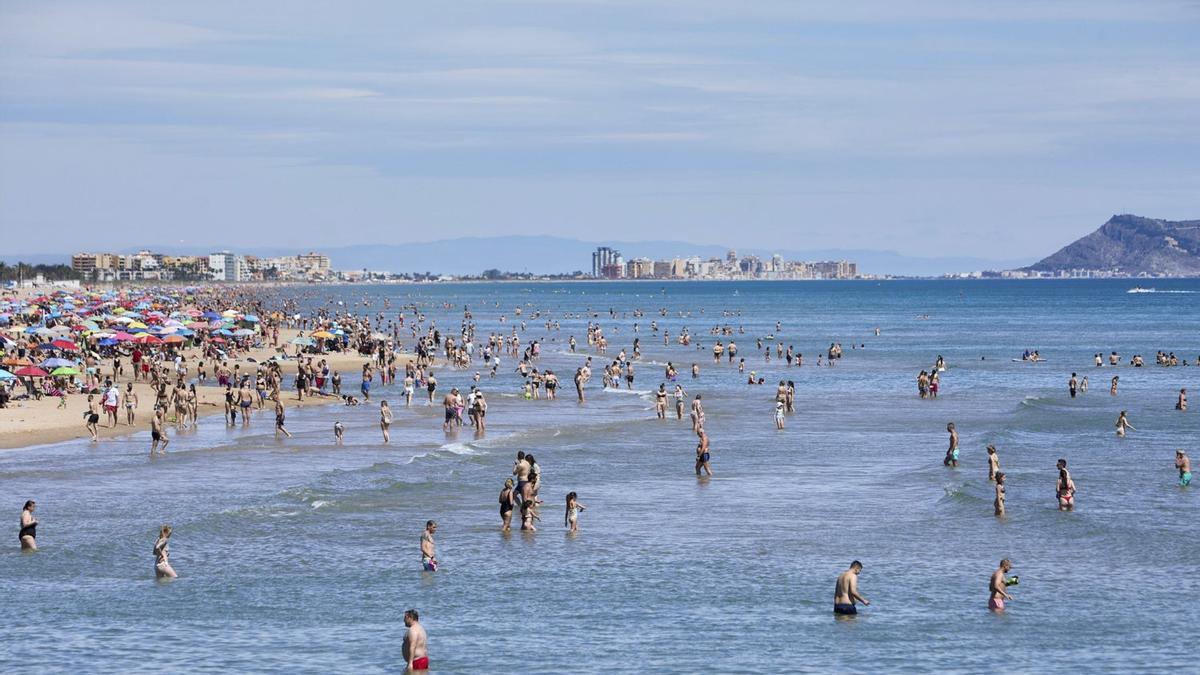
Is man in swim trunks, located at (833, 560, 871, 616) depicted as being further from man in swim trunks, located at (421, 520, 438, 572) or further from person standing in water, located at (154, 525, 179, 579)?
person standing in water, located at (154, 525, 179, 579)

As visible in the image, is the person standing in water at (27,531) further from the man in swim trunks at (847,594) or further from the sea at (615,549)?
the man in swim trunks at (847,594)

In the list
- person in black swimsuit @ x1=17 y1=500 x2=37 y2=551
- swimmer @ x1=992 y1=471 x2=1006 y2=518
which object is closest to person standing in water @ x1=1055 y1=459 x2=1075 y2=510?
swimmer @ x1=992 y1=471 x2=1006 y2=518

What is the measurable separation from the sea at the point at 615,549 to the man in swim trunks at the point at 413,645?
540mm

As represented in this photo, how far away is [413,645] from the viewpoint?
20.7 metres

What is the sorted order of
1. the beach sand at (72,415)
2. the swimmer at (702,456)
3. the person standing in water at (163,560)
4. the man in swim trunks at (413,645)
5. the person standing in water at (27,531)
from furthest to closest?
the beach sand at (72,415), the swimmer at (702,456), the person standing in water at (27,531), the person standing in water at (163,560), the man in swim trunks at (413,645)

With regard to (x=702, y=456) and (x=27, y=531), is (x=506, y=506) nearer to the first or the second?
(x=702, y=456)

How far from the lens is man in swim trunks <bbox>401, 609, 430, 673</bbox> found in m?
20.7

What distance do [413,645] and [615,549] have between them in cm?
897

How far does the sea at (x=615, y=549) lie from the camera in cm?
2227

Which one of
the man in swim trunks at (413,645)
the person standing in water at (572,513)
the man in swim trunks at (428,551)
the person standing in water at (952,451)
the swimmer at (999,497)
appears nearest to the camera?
the man in swim trunks at (413,645)

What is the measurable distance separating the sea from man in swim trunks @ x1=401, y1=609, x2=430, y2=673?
54cm

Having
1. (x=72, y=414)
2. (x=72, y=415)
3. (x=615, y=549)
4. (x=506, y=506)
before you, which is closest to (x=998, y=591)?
(x=615, y=549)

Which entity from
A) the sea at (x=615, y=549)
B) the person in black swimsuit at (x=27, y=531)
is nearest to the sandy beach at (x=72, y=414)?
the sea at (x=615, y=549)

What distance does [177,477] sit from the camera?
37.7 m
